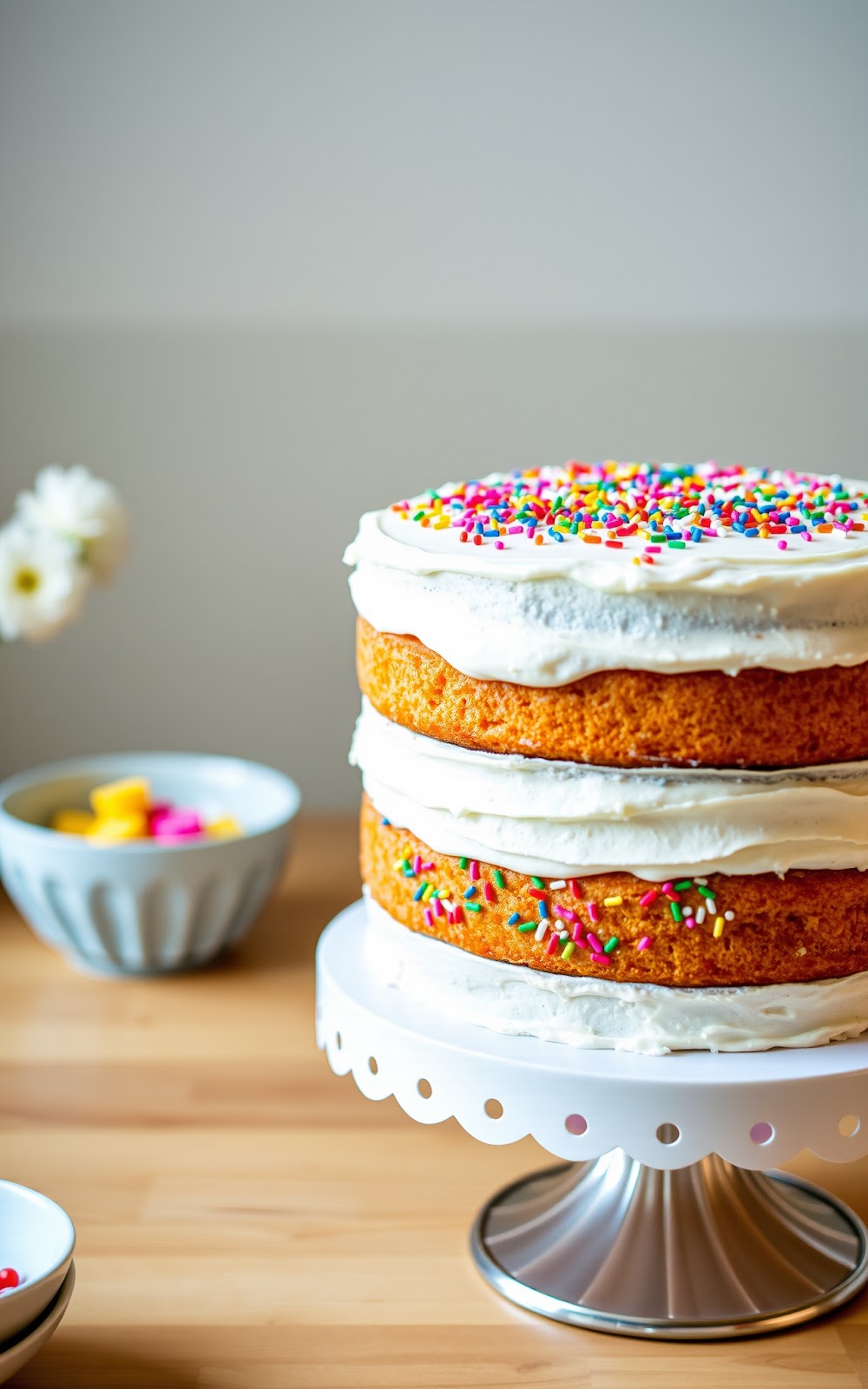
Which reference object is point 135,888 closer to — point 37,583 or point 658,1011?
point 37,583

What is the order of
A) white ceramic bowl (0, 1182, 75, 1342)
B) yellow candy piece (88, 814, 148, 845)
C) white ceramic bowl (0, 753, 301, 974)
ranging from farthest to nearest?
yellow candy piece (88, 814, 148, 845) → white ceramic bowl (0, 753, 301, 974) → white ceramic bowl (0, 1182, 75, 1342)

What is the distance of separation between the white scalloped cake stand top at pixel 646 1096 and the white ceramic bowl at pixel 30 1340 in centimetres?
27

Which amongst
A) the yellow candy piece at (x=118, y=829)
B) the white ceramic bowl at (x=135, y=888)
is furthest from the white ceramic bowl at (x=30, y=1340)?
the yellow candy piece at (x=118, y=829)

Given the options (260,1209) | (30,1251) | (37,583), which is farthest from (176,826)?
(30,1251)

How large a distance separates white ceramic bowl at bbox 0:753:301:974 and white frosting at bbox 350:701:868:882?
729 mm

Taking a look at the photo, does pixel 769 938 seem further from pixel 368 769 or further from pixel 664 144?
pixel 664 144

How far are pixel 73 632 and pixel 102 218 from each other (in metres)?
0.60

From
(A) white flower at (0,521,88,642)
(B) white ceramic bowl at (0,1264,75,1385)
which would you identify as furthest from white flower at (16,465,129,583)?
(B) white ceramic bowl at (0,1264,75,1385)

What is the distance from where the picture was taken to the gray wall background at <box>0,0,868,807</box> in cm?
208

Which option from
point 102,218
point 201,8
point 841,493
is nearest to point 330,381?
point 102,218

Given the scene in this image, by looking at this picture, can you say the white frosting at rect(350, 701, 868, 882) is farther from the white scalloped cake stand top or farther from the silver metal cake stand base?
the silver metal cake stand base

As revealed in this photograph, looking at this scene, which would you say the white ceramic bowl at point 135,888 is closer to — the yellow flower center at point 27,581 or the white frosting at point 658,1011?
the yellow flower center at point 27,581

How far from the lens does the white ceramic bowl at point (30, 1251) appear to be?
96 cm

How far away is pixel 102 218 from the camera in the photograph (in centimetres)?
214
